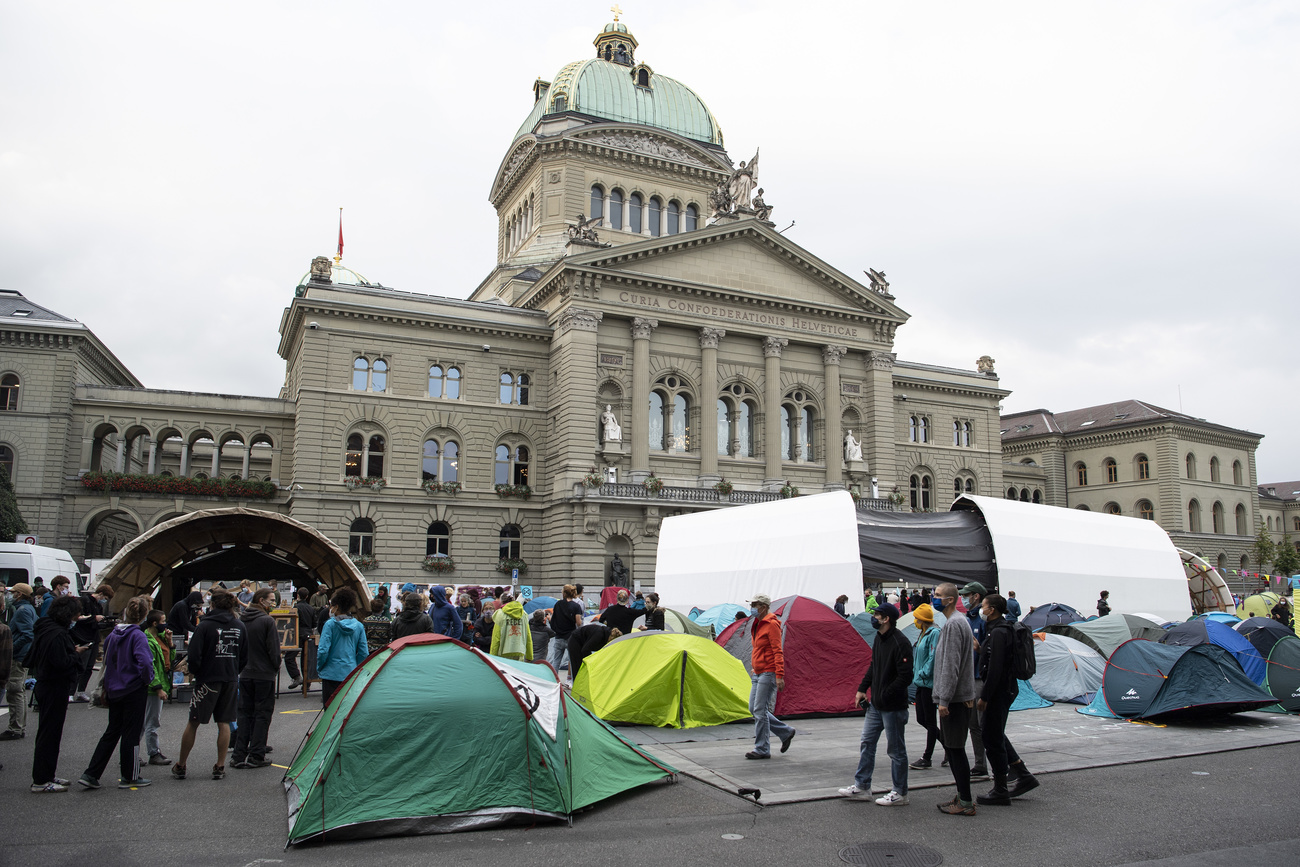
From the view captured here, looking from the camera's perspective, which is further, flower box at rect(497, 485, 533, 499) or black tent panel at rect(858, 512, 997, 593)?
flower box at rect(497, 485, 533, 499)

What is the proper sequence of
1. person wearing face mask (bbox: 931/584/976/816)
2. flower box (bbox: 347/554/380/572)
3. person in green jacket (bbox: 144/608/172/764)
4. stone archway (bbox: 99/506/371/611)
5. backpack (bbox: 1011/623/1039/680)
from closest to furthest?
person wearing face mask (bbox: 931/584/976/816) < backpack (bbox: 1011/623/1039/680) < person in green jacket (bbox: 144/608/172/764) < stone archway (bbox: 99/506/371/611) < flower box (bbox: 347/554/380/572)

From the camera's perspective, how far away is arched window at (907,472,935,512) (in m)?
56.2

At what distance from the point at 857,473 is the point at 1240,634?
3131 cm

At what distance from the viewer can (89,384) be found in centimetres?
4500

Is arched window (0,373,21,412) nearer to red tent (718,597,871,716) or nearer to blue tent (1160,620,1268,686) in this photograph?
red tent (718,597,871,716)

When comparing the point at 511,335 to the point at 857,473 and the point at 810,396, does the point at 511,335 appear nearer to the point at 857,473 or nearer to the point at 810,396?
the point at 810,396

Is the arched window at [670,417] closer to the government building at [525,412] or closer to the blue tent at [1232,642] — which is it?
the government building at [525,412]

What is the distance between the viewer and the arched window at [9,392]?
4228 centimetres

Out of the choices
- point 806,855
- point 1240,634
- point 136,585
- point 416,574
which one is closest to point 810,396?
point 416,574

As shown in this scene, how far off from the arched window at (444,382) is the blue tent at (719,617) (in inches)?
962

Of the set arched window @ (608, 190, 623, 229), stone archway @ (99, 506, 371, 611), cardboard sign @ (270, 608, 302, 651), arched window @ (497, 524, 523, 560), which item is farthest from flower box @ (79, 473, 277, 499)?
cardboard sign @ (270, 608, 302, 651)

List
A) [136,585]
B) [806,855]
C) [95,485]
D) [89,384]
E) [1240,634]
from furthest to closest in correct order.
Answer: [89,384], [95,485], [136,585], [1240,634], [806,855]

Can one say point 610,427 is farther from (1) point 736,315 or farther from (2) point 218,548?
(2) point 218,548

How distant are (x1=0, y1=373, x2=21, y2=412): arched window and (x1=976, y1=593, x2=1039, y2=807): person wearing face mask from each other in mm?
45078
